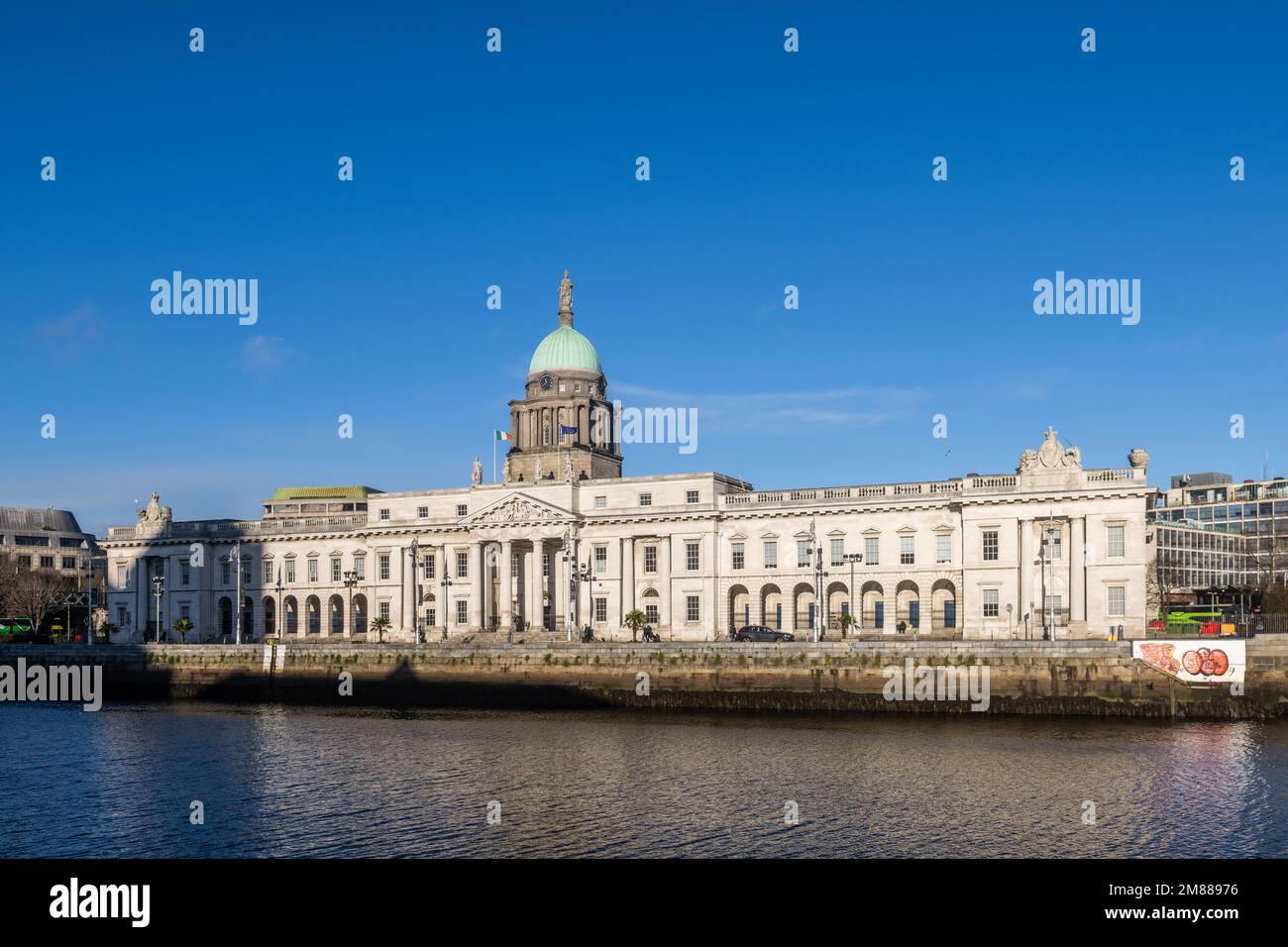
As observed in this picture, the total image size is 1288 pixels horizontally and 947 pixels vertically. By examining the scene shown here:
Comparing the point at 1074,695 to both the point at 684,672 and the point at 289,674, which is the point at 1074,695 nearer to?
the point at 684,672

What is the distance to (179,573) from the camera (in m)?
122

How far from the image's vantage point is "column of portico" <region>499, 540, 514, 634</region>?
106688 millimetres

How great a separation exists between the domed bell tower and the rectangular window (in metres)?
46.0

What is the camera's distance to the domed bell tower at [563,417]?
11719 centimetres

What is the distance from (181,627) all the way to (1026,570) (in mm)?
71237

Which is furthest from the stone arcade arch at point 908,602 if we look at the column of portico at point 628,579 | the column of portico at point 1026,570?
the column of portico at point 628,579

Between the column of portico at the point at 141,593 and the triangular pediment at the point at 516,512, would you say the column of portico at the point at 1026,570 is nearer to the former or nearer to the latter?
the triangular pediment at the point at 516,512

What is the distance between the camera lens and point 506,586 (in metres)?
107

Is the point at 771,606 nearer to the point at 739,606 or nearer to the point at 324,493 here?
the point at 739,606

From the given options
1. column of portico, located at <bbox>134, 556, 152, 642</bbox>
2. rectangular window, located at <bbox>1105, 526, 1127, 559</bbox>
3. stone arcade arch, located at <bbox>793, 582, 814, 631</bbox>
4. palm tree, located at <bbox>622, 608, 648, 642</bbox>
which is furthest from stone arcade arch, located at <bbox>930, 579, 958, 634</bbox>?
column of portico, located at <bbox>134, 556, 152, 642</bbox>

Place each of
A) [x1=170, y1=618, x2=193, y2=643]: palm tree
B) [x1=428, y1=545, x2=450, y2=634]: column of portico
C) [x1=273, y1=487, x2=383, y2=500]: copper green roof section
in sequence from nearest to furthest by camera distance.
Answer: [x1=428, y1=545, x2=450, y2=634]: column of portico
[x1=170, y1=618, x2=193, y2=643]: palm tree
[x1=273, y1=487, x2=383, y2=500]: copper green roof section

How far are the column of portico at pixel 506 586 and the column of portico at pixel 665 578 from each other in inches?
494

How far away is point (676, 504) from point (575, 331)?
2725 centimetres

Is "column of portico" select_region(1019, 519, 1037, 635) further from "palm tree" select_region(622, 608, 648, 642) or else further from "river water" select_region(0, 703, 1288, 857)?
"palm tree" select_region(622, 608, 648, 642)
